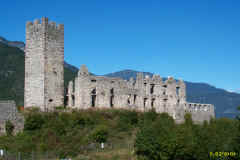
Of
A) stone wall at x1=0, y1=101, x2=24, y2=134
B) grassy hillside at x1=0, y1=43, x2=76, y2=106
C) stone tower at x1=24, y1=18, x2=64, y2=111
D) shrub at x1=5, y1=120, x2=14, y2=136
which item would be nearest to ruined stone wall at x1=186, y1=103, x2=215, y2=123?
stone tower at x1=24, y1=18, x2=64, y2=111

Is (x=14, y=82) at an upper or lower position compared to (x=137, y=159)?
upper

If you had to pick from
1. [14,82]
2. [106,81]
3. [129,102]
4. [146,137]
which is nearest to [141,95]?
[129,102]

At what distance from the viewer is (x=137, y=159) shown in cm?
3175

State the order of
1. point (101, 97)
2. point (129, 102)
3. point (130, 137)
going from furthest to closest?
1. point (129, 102)
2. point (101, 97)
3. point (130, 137)

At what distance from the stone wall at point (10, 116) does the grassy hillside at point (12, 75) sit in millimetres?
28294

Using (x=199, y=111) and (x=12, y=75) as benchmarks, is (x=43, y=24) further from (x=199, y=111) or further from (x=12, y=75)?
(x=12, y=75)

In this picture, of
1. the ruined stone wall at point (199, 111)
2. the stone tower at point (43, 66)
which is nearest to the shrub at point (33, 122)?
the stone tower at point (43, 66)

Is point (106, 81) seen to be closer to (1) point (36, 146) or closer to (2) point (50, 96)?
(2) point (50, 96)

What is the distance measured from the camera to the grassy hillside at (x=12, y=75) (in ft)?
231

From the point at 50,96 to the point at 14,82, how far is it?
3569 centimetres

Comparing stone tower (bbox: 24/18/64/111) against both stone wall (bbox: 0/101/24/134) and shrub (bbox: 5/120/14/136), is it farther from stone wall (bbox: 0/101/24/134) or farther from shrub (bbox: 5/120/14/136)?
shrub (bbox: 5/120/14/136)

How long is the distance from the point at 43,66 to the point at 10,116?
689cm

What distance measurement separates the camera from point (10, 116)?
37000 mm

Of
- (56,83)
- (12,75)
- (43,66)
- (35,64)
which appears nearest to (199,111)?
(56,83)
